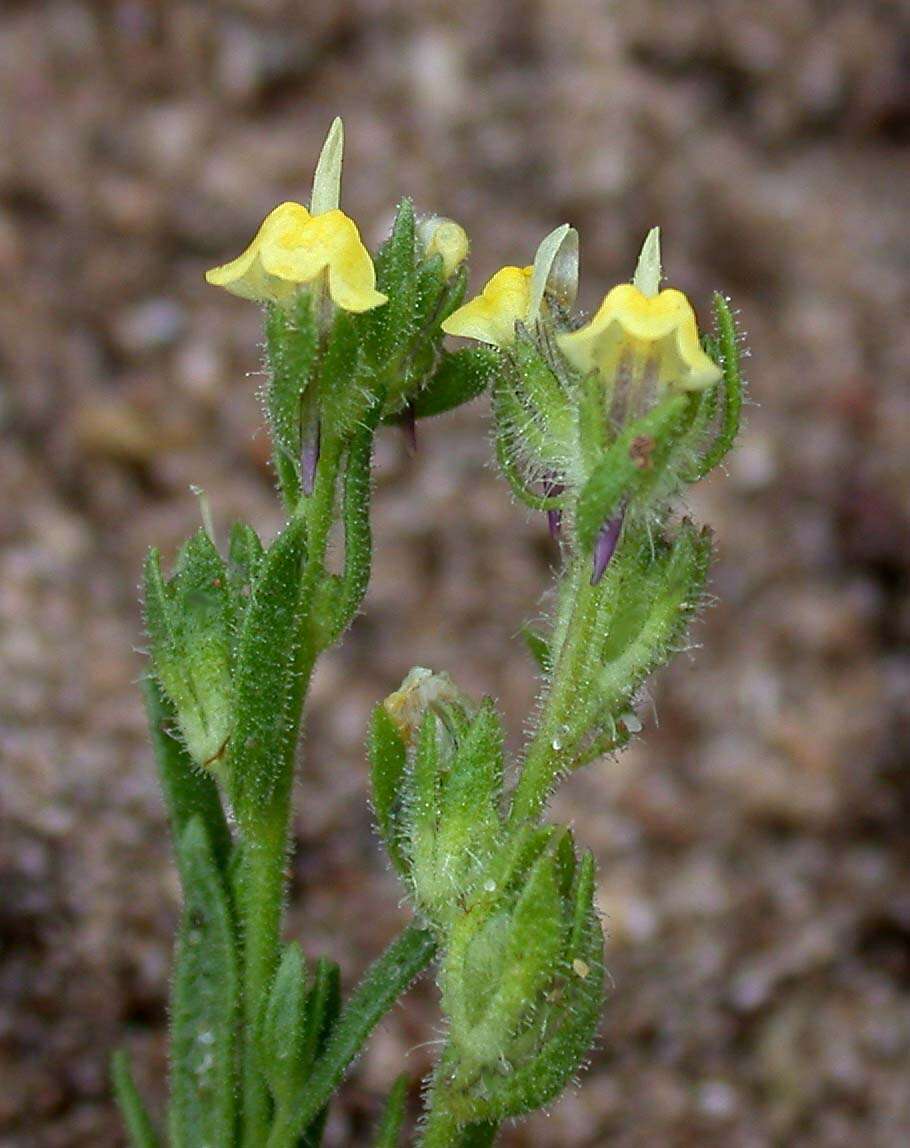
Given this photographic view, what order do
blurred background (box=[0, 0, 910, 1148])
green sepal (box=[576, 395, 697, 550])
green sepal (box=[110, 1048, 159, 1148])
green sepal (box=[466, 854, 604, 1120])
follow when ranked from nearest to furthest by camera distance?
1. green sepal (box=[576, 395, 697, 550])
2. green sepal (box=[466, 854, 604, 1120])
3. green sepal (box=[110, 1048, 159, 1148])
4. blurred background (box=[0, 0, 910, 1148])

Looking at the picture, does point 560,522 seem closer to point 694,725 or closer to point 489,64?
point 694,725

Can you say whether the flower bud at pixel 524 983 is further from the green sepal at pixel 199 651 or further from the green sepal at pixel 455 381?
the green sepal at pixel 455 381

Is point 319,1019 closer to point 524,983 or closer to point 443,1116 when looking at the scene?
point 443,1116

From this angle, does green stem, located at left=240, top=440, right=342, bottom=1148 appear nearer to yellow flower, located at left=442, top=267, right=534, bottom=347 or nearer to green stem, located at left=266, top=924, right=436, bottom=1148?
green stem, located at left=266, top=924, right=436, bottom=1148

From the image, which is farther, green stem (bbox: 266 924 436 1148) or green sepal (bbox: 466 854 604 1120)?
green stem (bbox: 266 924 436 1148)

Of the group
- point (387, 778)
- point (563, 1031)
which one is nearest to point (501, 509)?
point (387, 778)

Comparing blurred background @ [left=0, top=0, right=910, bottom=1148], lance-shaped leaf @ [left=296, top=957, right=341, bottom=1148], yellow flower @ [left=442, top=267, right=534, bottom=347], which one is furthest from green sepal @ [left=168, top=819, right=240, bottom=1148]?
yellow flower @ [left=442, top=267, right=534, bottom=347]

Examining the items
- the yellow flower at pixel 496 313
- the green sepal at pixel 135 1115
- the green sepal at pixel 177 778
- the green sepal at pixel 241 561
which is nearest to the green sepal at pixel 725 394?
the yellow flower at pixel 496 313
